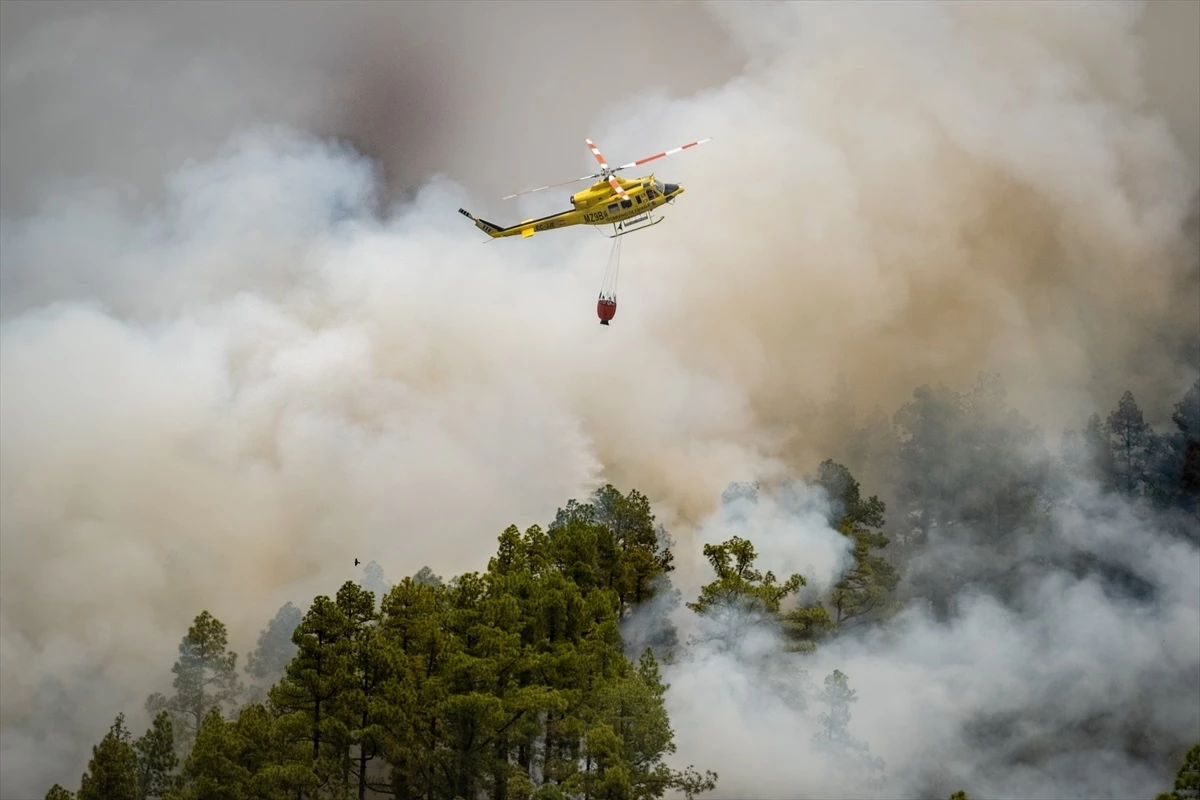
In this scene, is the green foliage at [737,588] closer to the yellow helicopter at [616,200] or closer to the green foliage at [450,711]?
the green foliage at [450,711]

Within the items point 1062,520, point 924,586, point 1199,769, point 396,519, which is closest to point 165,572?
point 396,519

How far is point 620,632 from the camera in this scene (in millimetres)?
63781

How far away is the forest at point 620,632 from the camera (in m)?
51.5

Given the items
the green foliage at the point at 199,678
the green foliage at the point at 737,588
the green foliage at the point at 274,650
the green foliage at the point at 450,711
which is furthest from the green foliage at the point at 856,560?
the green foliage at the point at 199,678

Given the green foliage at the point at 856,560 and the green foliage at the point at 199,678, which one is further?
the green foliage at the point at 856,560

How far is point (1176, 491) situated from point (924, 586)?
994 centimetres

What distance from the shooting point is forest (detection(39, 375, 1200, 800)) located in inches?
2026

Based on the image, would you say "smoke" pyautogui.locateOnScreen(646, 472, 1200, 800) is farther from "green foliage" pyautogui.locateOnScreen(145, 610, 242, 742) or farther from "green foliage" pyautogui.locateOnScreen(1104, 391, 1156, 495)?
"green foliage" pyautogui.locateOnScreen(145, 610, 242, 742)

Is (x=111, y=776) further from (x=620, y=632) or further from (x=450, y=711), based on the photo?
(x=620, y=632)

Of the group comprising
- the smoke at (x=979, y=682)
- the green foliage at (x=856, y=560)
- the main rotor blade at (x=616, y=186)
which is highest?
the main rotor blade at (x=616, y=186)

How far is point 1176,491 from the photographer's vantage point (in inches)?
2734

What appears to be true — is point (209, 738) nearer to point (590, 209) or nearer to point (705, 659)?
point (705, 659)

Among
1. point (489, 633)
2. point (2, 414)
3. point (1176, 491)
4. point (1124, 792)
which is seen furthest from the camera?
point (2, 414)

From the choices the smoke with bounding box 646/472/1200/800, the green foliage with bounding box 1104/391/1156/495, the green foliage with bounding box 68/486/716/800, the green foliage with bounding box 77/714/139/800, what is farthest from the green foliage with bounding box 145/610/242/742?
the green foliage with bounding box 1104/391/1156/495
